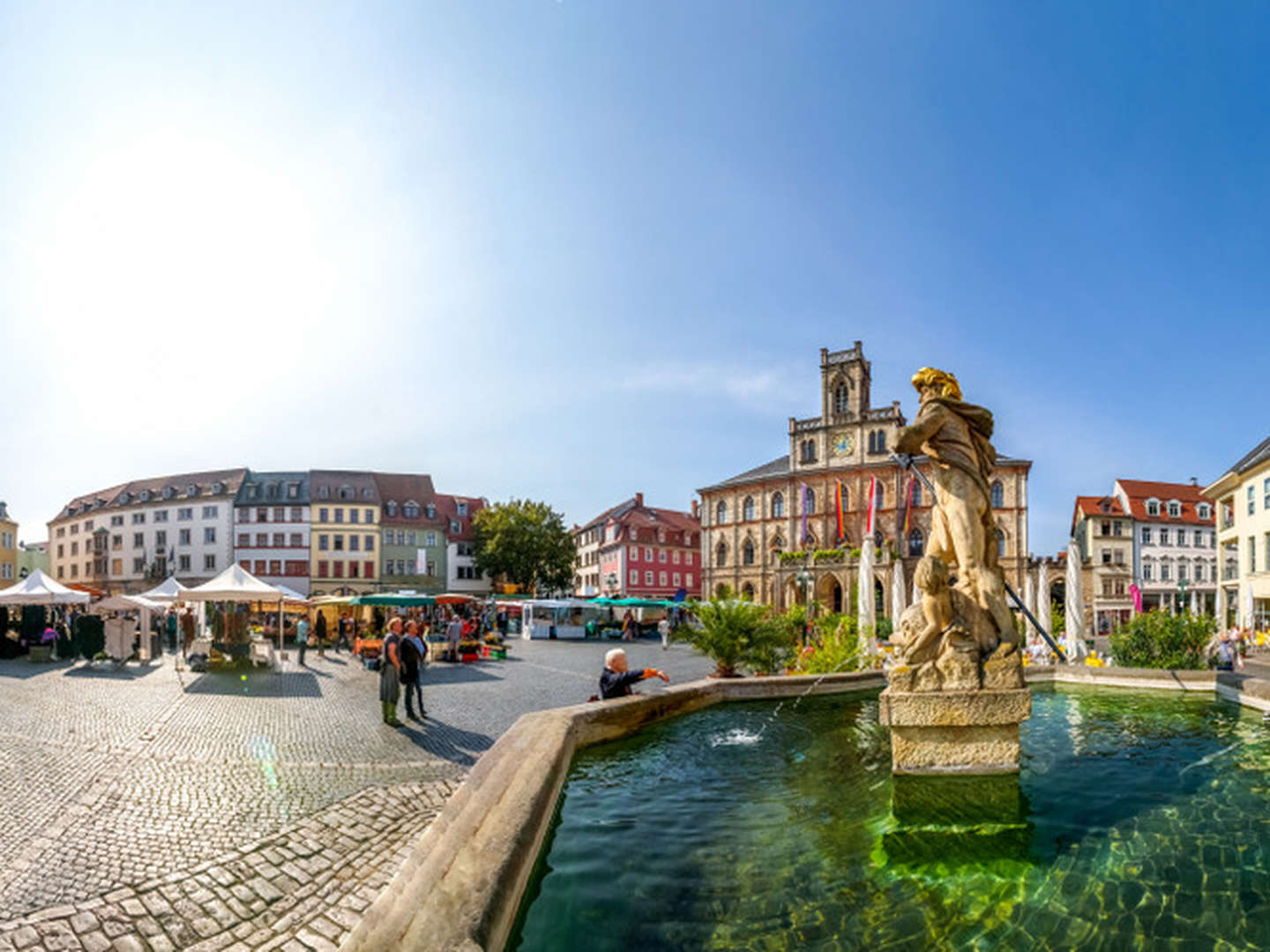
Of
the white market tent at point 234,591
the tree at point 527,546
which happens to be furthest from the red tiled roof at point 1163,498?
the white market tent at point 234,591

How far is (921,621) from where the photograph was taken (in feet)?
19.1

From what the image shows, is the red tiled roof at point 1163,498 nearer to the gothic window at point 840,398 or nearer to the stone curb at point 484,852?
the gothic window at point 840,398

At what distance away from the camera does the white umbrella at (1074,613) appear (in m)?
16.0

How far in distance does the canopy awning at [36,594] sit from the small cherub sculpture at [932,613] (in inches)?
1010

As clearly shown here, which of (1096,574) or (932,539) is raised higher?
(932,539)

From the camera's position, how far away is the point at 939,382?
630 cm

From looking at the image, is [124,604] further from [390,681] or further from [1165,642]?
[1165,642]

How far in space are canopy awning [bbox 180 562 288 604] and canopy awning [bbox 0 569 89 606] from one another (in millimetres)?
5911

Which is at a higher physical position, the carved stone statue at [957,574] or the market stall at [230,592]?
the carved stone statue at [957,574]

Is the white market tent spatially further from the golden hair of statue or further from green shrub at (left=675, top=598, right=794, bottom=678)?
the golden hair of statue

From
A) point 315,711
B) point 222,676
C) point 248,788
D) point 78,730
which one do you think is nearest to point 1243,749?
point 248,788

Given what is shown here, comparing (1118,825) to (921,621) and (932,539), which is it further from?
(932,539)

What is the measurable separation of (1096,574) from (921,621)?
66.0 metres

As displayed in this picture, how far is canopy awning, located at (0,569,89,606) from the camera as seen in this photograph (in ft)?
72.0
